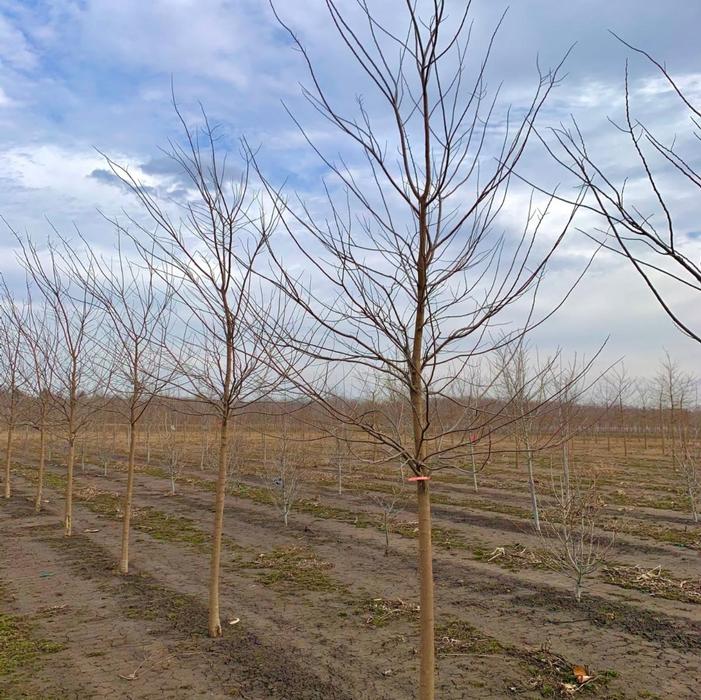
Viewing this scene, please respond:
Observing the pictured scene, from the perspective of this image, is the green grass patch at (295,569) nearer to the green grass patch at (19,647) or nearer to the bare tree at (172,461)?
the green grass patch at (19,647)

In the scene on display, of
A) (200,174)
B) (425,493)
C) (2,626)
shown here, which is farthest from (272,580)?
(425,493)

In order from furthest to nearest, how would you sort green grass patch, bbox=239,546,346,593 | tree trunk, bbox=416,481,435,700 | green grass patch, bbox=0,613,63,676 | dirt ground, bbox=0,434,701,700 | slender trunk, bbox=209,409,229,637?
green grass patch, bbox=239,546,346,593 → slender trunk, bbox=209,409,229,637 → green grass patch, bbox=0,613,63,676 → dirt ground, bbox=0,434,701,700 → tree trunk, bbox=416,481,435,700

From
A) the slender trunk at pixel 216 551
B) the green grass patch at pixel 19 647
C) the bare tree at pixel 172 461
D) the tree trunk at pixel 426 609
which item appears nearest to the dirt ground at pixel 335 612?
the green grass patch at pixel 19 647

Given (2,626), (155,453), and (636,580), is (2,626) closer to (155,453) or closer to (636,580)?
(636,580)

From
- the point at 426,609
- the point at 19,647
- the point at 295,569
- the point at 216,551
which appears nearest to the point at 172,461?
the point at 295,569

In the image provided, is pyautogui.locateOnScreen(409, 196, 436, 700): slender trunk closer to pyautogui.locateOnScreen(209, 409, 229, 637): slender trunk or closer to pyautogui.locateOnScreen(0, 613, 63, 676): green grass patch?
pyautogui.locateOnScreen(209, 409, 229, 637): slender trunk

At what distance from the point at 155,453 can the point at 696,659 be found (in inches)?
1023

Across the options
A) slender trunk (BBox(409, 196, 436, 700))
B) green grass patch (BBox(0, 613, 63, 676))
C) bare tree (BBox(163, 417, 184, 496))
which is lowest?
green grass patch (BBox(0, 613, 63, 676))

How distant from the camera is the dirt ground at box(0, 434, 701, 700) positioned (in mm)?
4324

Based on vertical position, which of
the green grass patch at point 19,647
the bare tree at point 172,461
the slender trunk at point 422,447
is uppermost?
the slender trunk at point 422,447

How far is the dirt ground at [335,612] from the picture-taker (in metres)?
4.32

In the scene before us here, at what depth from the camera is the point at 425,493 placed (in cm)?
264

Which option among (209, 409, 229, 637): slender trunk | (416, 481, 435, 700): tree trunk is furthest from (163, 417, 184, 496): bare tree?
(416, 481, 435, 700): tree trunk

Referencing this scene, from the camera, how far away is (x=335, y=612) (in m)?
5.90
